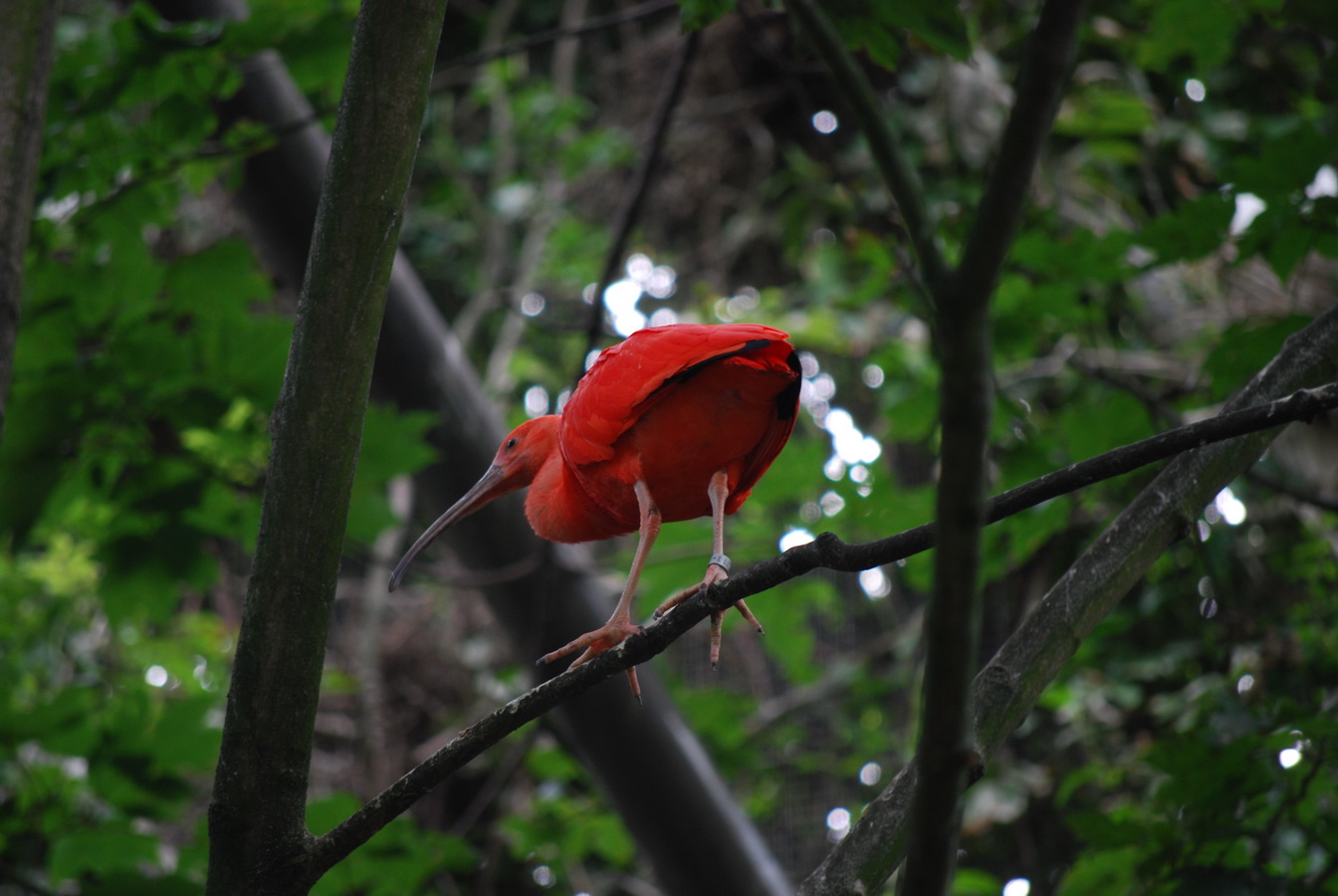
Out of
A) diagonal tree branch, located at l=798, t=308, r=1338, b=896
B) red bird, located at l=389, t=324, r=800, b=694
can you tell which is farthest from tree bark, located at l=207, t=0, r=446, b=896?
diagonal tree branch, located at l=798, t=308, r=1338, b=896

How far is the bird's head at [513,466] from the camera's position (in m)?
3.08

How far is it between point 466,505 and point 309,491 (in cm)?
163

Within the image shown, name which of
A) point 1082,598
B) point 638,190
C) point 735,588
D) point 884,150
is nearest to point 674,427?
point 735,588

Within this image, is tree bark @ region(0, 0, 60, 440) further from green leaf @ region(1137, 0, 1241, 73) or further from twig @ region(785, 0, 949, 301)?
green leaf @ region(1137, 0, 1241, 73)

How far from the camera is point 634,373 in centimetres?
231

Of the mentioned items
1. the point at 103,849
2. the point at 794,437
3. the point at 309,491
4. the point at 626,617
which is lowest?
the point at 794,437

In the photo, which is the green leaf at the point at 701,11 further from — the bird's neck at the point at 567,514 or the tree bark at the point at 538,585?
the tree bark at the point at 538,585

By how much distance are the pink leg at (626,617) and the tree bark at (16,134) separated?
1.14 meters

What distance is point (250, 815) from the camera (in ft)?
5.04

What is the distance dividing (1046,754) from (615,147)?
500 centimetres

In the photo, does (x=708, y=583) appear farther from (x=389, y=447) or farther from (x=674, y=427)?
(x=389, y=447)

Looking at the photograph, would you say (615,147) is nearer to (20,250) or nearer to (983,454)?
(20,250)

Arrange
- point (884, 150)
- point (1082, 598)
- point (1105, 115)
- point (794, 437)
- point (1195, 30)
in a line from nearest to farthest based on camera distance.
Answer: point (884, 150) → point (1082, 598) → point (1195, 30) → point (1105, 115) → point (794, 437)

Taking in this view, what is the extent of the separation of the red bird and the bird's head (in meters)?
0.50
